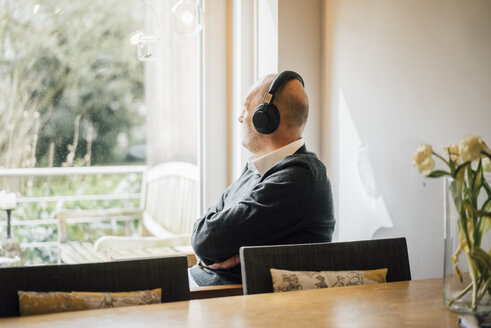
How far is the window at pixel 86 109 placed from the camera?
2.68 metres

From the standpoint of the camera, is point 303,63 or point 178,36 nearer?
point 303,63

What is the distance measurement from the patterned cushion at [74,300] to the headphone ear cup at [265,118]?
85 cm

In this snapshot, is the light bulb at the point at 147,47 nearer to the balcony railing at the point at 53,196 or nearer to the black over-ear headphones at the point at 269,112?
the balcony railing at the point at 53,196

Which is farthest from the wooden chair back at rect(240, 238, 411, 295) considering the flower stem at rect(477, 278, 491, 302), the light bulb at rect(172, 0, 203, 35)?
the light bulb at rect(172, 0, 203, 35)

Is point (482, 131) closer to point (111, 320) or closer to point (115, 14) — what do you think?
point (111, 320)

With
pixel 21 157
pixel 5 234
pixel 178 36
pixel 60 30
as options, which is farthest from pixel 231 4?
pixel 5 234

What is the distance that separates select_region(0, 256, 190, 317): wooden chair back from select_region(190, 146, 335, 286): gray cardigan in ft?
1.38

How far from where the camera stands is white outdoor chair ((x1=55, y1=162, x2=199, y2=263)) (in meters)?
2.88

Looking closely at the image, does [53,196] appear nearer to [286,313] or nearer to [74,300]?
[74,300]

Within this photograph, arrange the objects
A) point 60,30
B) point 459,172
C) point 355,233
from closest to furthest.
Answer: point 459,172
point 355,233
point 60,30

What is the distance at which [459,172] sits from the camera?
1259 mm

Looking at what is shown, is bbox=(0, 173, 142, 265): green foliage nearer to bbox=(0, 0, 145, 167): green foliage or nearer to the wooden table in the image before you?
bbox=(0, 0, 145, 167): green foliage

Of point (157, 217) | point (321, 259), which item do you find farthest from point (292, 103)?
point (157, 217)

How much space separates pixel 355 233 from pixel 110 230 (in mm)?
1143
